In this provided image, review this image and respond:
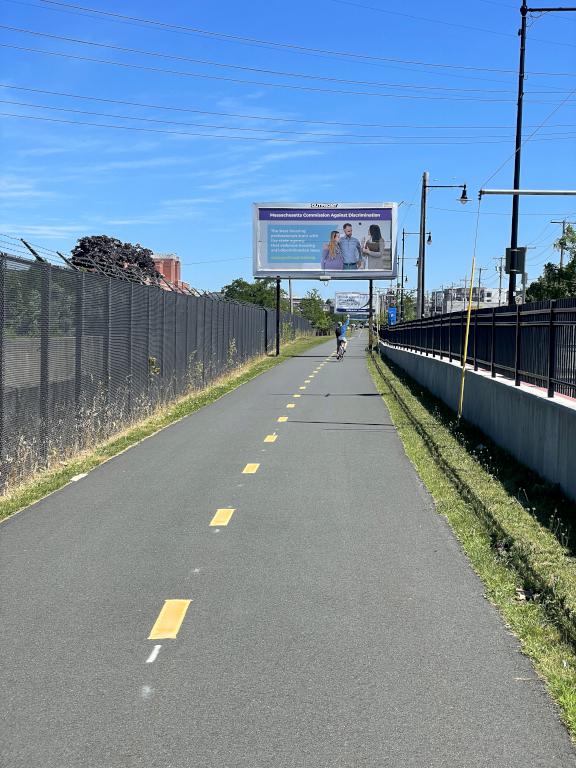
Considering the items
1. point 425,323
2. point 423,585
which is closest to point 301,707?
point 423,585

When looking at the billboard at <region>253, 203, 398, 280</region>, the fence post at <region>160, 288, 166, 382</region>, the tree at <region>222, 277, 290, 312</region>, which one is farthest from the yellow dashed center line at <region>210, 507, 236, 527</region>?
the tree at <region>222, 277, 290, 312</region>

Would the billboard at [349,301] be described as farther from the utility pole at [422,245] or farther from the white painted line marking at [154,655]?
Result: the white painted line marking at [154,655]

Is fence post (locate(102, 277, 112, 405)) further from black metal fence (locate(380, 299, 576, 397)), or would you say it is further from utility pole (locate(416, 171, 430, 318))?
utility pole (locate(416, 171, 430, 318))

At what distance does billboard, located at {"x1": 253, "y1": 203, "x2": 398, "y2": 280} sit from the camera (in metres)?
55.7

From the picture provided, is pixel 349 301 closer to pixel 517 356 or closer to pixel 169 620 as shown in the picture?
pixel 517 356

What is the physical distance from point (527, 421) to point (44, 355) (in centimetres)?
595

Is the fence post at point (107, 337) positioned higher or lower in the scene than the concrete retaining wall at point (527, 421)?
higher

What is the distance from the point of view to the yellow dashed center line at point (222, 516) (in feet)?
28.6

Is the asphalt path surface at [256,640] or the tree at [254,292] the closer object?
the asphalt path surface at [256,640]

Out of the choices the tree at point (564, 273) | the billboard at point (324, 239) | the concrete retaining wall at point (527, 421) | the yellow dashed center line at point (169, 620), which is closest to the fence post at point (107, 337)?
the concrete retaining wall at point (527, 421)

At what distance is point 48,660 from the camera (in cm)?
512

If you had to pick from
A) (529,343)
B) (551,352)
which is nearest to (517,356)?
(529,343)

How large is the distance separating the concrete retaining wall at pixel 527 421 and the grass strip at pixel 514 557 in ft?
1.65

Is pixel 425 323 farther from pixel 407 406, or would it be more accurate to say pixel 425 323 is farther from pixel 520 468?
pixel 520 468
